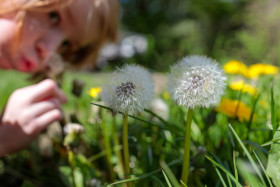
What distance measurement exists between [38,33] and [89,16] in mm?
213

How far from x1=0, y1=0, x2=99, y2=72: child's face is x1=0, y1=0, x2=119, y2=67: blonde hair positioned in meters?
0.02

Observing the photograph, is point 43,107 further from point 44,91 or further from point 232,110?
point 232,110

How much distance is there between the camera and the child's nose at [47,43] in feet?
3.77

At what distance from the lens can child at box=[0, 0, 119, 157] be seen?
36.7 inches

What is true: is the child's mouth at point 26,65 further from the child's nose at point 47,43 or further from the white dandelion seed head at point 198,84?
the white dandelion seed head at point 198,84

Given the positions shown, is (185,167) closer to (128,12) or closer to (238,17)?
(238,17)

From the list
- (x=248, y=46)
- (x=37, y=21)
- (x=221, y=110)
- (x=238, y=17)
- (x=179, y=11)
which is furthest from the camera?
(x=179, y=11)

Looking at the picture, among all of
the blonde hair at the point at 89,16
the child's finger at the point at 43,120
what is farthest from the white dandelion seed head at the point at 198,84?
the blonde hair at the point at 89,16

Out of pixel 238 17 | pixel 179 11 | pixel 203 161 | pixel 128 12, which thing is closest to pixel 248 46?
pixel 238 17

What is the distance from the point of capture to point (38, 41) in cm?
115

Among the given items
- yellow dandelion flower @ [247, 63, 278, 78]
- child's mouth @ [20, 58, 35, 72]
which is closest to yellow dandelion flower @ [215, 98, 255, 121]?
yellow dandelion flower @ [247, 63, 278, 78]

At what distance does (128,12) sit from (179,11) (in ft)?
8.11

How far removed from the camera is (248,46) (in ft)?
13.9

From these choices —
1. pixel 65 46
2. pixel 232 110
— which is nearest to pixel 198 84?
pixel 232 110
